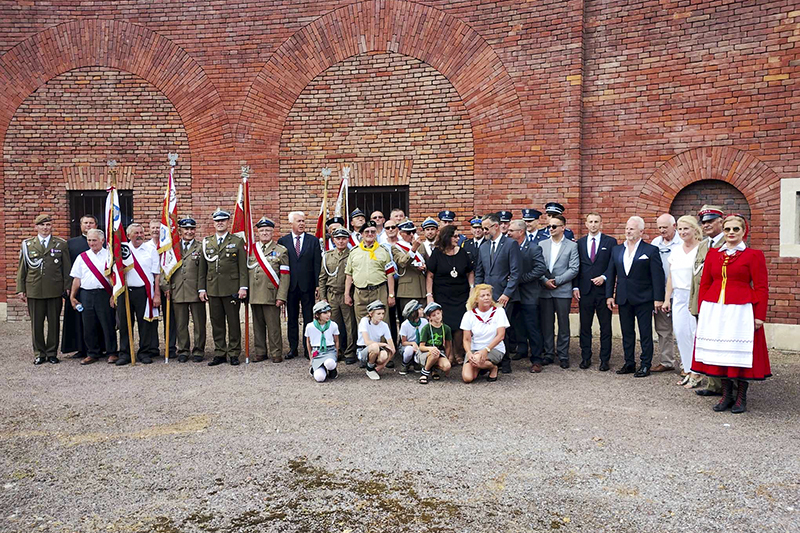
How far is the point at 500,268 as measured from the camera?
25.2ft

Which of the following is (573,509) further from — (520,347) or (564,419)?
(520,347)

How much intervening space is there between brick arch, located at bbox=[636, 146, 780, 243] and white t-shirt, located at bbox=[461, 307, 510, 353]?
4184 mm

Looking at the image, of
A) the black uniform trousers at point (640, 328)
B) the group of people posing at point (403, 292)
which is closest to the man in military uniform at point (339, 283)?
the group of people posing at point (403, 292)

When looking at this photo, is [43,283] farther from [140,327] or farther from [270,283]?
[270,283]

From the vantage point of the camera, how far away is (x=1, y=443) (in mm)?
4980

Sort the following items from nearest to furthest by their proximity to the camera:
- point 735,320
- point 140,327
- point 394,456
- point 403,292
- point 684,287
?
point 394,456, point 735,320, point 684,287, point 403,292, point 140,327

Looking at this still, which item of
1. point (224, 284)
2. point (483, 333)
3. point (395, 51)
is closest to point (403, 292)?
point (483, 333)

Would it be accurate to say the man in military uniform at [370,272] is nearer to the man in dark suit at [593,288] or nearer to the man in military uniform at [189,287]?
the man in military uniform at [189,287]

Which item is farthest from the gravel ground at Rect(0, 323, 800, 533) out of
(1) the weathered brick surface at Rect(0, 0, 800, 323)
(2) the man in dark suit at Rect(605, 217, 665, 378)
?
(1) the weathered brick surface at Rect(0, 0, 800, 323)

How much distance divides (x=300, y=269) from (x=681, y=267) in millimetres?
4825

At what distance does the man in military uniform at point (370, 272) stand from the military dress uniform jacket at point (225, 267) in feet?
5.06

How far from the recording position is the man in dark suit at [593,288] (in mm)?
7668

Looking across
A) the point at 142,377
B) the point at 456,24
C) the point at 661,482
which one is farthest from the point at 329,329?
the point at 456,24

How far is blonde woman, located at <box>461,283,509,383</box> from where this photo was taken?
273 inches
